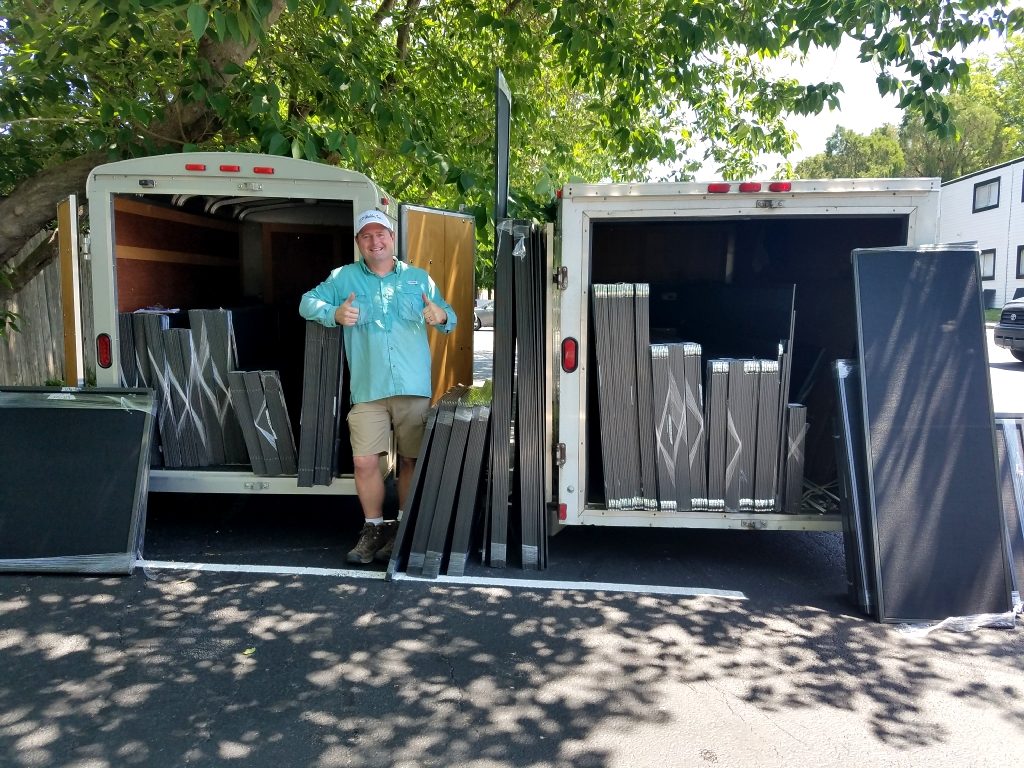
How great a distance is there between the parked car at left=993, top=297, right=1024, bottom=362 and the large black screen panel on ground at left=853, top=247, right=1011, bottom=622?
12.3m

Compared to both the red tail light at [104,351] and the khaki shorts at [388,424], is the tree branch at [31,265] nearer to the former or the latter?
the red tail light at [104,351]

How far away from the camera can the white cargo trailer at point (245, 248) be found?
15.9 feet

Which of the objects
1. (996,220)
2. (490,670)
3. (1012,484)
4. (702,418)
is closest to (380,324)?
(702,418)

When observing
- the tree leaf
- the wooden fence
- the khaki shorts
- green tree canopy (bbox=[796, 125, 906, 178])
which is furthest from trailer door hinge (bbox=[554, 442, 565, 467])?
green tree canopy (bbox=[796, 125, 906, 178])

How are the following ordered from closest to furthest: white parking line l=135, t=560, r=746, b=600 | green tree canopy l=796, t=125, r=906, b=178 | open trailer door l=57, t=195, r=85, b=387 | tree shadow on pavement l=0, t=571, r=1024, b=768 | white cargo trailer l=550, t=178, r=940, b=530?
tree shadow on pavement l=0, t=571, r=1024, b=768 → white cargo trailer l=550, t=178, r=940, b=530 → white parking line l=135, t=560, r=746, b=600 → open trailer door l=57, t=195, r=85, b=387 → green tree canopy l=796, t=125, r=906, b=178

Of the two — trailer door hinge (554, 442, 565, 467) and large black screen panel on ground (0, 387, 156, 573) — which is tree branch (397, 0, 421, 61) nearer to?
large black screen panel on ground (0, 387, 156, 573)

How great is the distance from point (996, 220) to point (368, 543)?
29.2 m

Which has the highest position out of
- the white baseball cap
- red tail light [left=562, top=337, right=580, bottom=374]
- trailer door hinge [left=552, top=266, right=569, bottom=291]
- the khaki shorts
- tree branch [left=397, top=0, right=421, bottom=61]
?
tree branch [left=397, top=0, right=421, bottom=61]

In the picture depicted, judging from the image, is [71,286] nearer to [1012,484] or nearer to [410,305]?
[410,305]

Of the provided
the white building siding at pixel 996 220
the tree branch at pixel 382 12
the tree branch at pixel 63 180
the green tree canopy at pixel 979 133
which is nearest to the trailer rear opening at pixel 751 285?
the tree branch at pixel 63 180

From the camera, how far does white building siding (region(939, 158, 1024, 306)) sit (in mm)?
25625

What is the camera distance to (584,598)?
4352 mm

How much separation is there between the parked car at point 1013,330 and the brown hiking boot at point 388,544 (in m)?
13.8

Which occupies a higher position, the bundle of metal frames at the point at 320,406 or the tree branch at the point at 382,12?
the tree branch at the point at 382,12
